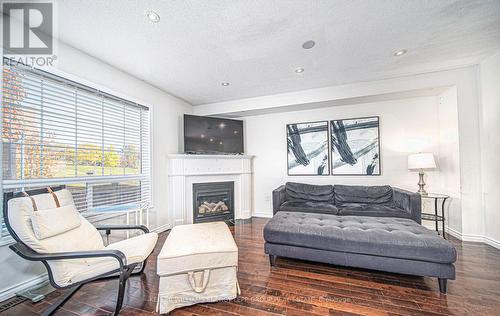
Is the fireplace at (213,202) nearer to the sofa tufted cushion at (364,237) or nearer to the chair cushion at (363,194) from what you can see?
the sofa tufted cushion at (364,237)

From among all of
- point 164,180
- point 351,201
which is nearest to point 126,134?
point 164,180

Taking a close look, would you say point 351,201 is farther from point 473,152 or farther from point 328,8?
point 328,8

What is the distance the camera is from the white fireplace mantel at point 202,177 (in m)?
3.57

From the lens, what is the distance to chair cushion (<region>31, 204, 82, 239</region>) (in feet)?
4.99

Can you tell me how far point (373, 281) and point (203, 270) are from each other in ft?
5.51

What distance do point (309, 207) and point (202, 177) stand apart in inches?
83.8

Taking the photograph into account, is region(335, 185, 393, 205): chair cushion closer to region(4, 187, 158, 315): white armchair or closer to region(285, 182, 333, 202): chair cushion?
region(285, 182, 333, 202): chair cushion

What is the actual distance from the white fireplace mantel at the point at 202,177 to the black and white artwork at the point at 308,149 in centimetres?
99

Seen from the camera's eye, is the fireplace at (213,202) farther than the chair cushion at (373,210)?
Yes

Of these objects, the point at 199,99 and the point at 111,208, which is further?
the point at 199,99

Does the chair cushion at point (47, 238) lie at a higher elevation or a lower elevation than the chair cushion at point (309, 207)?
higher

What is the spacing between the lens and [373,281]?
1892mm

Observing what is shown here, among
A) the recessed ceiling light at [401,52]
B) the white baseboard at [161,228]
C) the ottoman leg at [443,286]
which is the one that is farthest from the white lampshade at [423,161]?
the white baseboard at [161,228]

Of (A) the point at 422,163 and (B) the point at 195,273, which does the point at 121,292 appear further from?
(A) the point at 422,163
